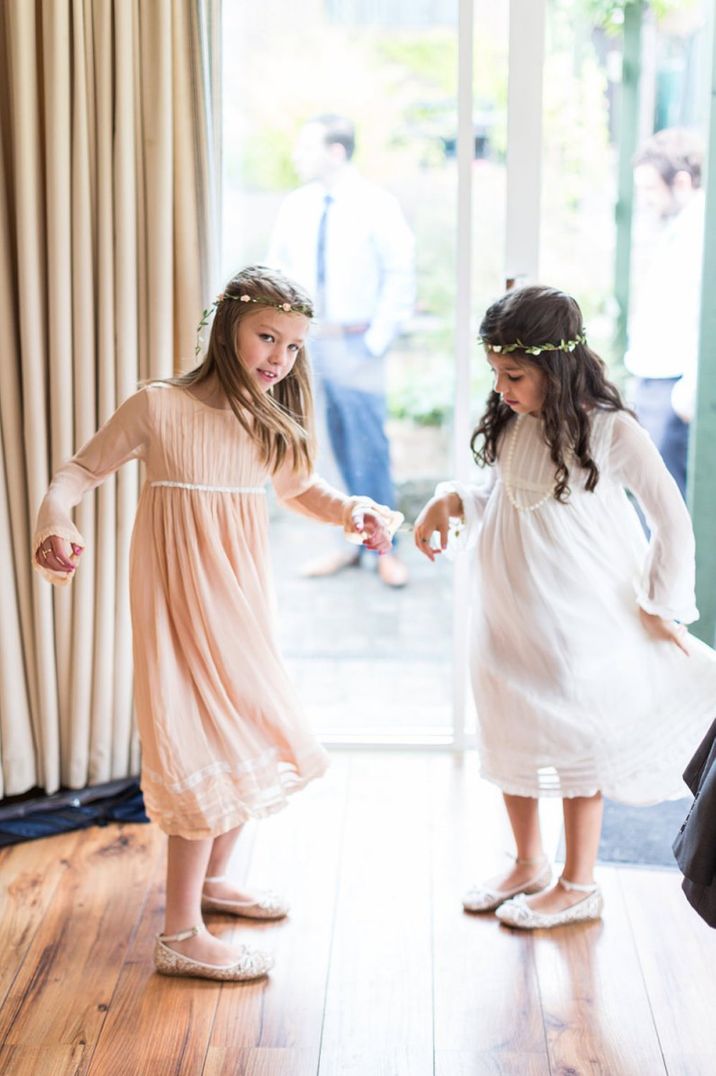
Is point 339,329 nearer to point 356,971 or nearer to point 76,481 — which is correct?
point 76,481

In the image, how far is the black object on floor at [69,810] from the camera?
2572 mm

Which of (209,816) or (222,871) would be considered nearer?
(209,816)

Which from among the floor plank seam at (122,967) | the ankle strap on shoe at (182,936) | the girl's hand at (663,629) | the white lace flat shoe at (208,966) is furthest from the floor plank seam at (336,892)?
the girl's hand at (663,629)

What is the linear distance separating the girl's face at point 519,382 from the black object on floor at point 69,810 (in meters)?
1.25

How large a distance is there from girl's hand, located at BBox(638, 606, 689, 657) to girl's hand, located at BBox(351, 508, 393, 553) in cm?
48

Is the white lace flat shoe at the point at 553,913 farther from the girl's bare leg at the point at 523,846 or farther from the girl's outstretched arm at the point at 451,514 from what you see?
the girl's outstretched arm at the point at 451,514

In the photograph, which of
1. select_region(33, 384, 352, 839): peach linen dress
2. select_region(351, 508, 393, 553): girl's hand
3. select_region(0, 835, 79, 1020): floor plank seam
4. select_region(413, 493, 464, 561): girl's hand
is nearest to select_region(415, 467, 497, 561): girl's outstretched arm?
select_region(413, 493, 464, 561): girl's hand

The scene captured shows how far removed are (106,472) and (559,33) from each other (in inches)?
59.4

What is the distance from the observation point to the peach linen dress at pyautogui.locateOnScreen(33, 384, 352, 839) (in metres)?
2.04

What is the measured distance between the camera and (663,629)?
2.18m

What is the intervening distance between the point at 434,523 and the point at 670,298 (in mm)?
1001

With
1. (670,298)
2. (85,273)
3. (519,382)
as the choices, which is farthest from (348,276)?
(519,382)

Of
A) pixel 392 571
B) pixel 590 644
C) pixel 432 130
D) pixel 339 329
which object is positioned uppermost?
pixel 432 130

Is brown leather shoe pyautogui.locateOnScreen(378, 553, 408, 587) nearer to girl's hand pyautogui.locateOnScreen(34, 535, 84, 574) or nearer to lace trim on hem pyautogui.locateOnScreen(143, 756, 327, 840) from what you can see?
lace trim on hem pyautogui.locateOnScreen(143, 756, 327, 840)
